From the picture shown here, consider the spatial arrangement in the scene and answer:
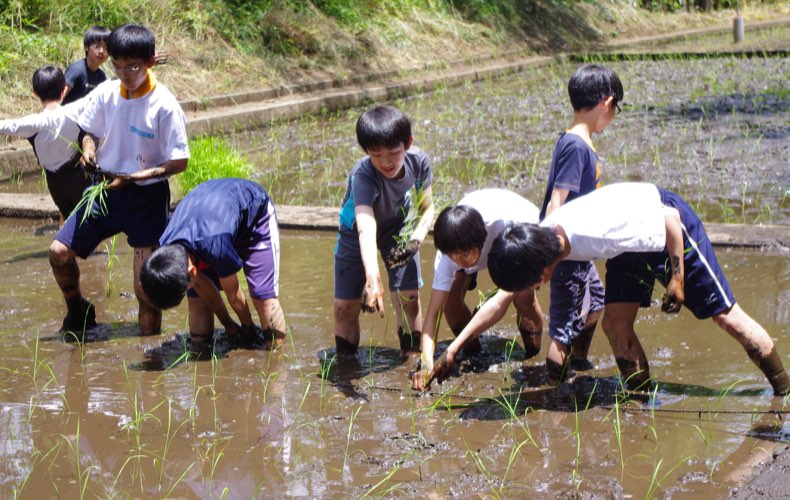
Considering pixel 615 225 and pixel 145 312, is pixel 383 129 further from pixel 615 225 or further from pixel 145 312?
pixel 145 312

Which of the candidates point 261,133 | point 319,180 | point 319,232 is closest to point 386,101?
point 261,133

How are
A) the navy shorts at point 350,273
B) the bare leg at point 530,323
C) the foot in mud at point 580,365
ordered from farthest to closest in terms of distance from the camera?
the navy shorts at point 350,273 < the bare leg at point 530,323 < the foot in mud at point 580,365

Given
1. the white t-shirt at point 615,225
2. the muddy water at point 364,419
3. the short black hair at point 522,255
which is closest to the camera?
the muddy water at point 364,419

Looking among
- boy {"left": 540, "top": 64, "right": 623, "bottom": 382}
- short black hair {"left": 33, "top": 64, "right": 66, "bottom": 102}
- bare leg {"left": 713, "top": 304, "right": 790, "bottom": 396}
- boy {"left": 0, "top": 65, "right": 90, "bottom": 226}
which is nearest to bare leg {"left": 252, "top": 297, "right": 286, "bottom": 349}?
boy {"left": 540, "top": 64, "right": 623, "bottom": 382}

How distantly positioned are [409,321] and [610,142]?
5.41m

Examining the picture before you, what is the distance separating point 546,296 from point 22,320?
273cm

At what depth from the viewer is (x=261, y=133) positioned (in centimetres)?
1096

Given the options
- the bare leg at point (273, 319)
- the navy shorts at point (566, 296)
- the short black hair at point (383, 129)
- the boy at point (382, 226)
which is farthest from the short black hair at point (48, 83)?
the navy shorts at point (566, 296)

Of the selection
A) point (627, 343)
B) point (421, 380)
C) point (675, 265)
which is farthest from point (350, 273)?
point (675, 265)

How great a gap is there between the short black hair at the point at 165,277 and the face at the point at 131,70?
1.04m

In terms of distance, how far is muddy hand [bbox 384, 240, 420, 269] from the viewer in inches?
171

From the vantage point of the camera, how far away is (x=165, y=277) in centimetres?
407

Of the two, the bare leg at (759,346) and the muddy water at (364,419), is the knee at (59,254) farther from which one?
the bare leg at (759,346)

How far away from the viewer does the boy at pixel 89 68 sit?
682 centimetres
